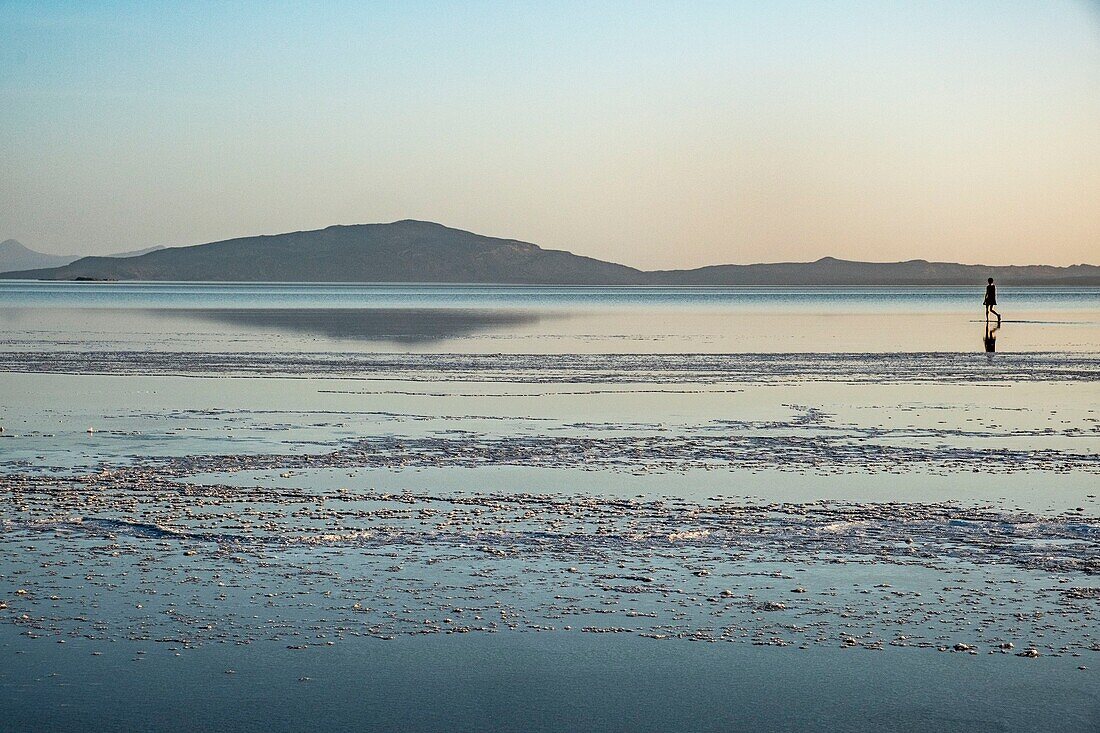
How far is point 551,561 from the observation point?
9.30m

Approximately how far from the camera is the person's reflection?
1374 inches

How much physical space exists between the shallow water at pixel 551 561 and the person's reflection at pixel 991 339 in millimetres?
14920

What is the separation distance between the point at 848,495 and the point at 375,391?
38.2 feet

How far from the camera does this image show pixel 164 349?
110 feet

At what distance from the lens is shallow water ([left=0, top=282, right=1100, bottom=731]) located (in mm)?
6594

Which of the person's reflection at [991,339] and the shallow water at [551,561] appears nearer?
the shallow water at [551,561]

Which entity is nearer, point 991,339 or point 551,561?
point 551,561

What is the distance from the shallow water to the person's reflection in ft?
49.0

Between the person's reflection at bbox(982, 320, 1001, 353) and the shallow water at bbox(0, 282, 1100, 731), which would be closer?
the shallow water at bbox(0, 282, 1100, 731)

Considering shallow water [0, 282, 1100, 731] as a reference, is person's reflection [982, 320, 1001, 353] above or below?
above

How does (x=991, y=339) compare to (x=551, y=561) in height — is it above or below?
above

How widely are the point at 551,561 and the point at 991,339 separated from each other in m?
33.6

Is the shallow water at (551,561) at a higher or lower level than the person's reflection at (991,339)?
lower

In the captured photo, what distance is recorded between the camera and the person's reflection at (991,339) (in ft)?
115
